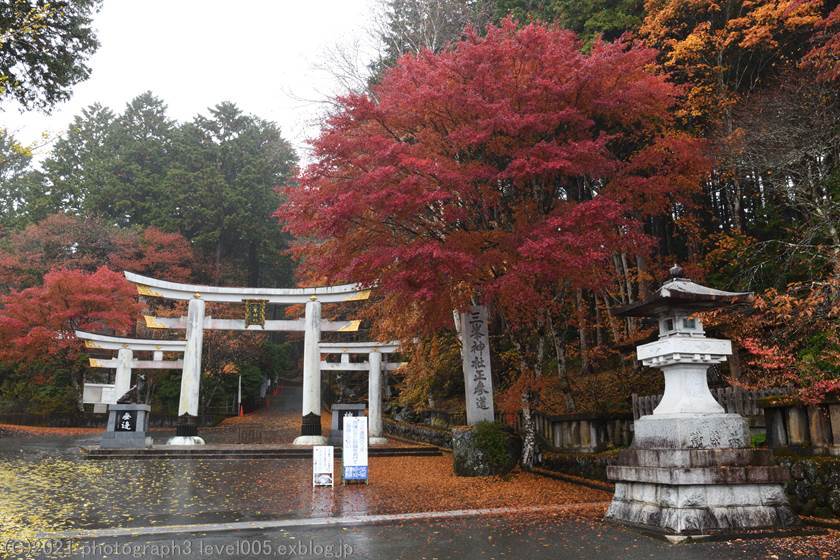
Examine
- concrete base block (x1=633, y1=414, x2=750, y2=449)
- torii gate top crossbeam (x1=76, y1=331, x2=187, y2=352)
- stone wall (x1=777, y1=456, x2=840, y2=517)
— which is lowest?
stone wall (x1=777, y1=456, x2=840, y2=517)

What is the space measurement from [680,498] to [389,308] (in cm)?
1067

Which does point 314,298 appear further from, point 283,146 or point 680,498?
point 680,498

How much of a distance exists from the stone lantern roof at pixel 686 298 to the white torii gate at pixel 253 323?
1411cm

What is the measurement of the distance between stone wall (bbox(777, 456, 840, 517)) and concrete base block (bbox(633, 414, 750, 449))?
2.87 feet

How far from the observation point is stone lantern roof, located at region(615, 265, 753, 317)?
708 cm

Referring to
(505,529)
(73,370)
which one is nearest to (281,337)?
(73,370)

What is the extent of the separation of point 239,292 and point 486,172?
1302 centimetres

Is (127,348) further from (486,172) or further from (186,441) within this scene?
(486,172)

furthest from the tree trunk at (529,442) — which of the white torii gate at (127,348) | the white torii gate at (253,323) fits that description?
the white torii gate at (127,348)

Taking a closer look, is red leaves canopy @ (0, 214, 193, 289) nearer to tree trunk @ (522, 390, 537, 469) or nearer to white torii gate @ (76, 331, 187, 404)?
white torii gate @ (76, 331, 187, 404)

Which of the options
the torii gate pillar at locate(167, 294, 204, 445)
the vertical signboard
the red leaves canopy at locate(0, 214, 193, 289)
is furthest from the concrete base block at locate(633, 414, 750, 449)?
the red leaves canopy at locate(0, 214, 193, 289)

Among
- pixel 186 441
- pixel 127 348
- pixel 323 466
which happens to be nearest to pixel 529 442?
pixel 323 466

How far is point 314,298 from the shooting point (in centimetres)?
2088

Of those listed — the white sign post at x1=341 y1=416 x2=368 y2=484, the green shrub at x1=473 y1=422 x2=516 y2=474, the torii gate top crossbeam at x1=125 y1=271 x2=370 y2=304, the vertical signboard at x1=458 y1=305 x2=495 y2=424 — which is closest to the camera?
the white sign post at x1=341 y1=416 x2=368 y2=484
